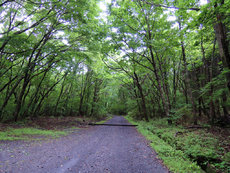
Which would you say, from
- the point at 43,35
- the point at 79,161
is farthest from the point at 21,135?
the point at 43,35

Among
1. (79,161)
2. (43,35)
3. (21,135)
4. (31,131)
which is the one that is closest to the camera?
(79,161)

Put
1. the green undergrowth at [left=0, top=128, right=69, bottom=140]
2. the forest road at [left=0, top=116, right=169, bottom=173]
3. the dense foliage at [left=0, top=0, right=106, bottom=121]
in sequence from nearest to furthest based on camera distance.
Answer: the forest road at [left=0, top=116, right=169, bottom=173]
the green undergrowth at [left=0, top=128, right=69, bottom=140]
the dense foliage at [left=0, top=0, right=106, bottom=121]

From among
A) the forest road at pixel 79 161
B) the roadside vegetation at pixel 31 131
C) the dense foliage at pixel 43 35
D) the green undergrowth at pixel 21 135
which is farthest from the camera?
the dense foliage at pixel 43 35

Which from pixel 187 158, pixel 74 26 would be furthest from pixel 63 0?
pixel 187 158

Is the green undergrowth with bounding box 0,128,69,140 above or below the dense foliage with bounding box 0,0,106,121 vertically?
below

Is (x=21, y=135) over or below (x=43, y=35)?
below

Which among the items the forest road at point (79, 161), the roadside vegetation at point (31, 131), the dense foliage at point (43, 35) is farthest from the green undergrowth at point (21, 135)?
the dense foliage at point (43, 35)

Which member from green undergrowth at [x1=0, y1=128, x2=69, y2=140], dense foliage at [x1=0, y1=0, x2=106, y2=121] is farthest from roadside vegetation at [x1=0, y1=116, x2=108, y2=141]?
dense foliage at [x1=0, y1=0, x2=106, y2=121]

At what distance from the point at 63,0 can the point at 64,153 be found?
800cm

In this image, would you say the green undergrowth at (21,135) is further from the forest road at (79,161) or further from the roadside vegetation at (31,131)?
the forest road at (79,161)

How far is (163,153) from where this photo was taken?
4.07 metres

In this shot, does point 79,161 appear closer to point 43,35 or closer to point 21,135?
point 21,135

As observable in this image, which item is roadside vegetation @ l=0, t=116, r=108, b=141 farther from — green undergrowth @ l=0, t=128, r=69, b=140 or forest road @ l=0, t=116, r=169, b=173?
forest road @ l=0, t=116, r=169, b=173

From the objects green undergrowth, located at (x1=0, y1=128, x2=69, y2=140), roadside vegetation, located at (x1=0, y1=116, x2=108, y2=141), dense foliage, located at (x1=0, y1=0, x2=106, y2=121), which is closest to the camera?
green undergrowth, located at (x1=0, y1=128, x2=69, y2=140)
